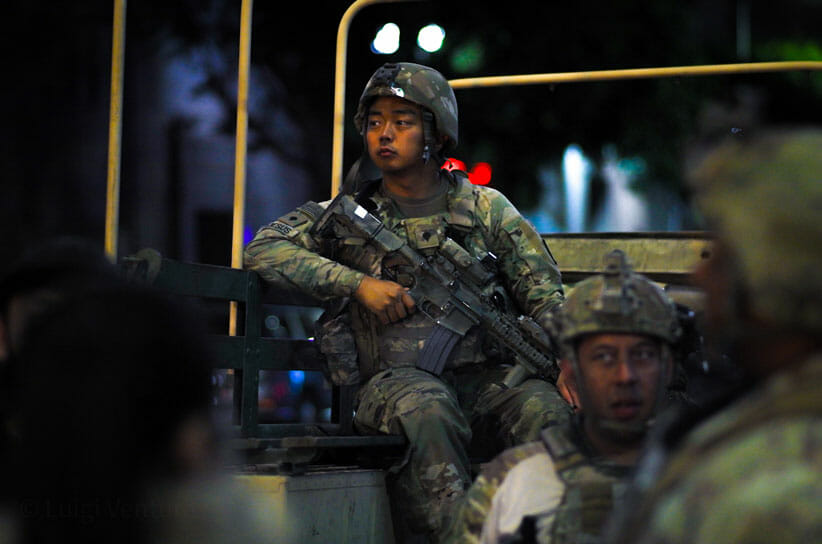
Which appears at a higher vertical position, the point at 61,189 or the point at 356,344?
the point at 61,189

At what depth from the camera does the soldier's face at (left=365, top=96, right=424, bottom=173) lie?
216 inches

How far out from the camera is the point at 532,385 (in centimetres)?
518

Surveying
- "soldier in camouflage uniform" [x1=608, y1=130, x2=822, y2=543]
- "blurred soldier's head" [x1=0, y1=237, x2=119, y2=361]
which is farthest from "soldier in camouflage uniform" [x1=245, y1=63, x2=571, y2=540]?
"soldier in camouflage uniform" [x1=608, y1=130, x2=822, y2=543]

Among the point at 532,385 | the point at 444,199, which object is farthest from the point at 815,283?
the point at 444,199

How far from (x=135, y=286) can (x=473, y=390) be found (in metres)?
3.63

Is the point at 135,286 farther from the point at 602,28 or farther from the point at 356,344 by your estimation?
the point at 602,28

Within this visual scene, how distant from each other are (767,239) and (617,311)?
5.09ft

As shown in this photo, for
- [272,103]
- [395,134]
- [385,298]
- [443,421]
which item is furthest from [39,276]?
[272,103]

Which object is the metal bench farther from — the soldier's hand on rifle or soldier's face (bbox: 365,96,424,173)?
soldier's face (bbox: 365,96,424,173)

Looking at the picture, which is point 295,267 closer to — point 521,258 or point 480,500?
point 521,258

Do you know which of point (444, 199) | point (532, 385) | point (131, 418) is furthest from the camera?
point (444, 199)

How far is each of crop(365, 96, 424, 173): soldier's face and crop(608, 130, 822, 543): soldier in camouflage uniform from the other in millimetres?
3573

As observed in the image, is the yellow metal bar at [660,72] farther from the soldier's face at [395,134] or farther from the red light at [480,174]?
the soldier's face at [395,134]

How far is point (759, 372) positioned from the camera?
6.20 ft
